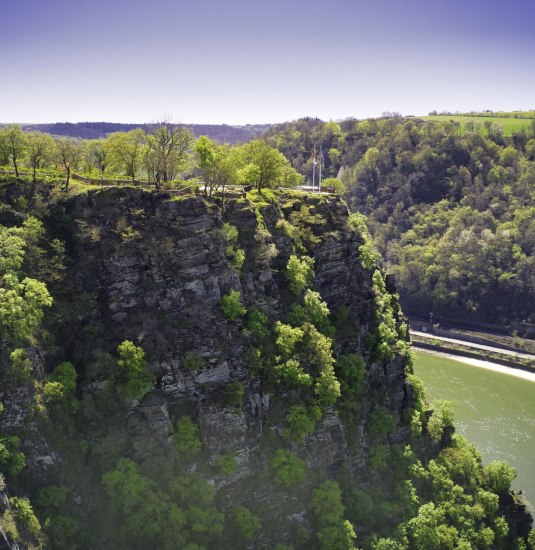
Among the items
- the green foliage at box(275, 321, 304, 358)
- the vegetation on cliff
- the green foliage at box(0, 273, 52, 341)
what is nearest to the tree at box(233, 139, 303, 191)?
the vegetation on cliff

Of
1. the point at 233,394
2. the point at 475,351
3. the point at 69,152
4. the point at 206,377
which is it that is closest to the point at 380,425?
the point at 233,394

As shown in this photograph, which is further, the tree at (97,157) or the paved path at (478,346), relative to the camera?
the paved path at (478,346)

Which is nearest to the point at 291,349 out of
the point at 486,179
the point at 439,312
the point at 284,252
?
the point at 284,252

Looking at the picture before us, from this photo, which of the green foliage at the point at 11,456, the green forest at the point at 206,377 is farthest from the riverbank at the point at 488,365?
the green foliage at the point at 11,456

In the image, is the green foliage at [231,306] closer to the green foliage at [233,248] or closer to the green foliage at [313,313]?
the green foliage at [233,248]

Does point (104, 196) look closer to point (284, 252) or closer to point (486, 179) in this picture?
point (284, 252)
